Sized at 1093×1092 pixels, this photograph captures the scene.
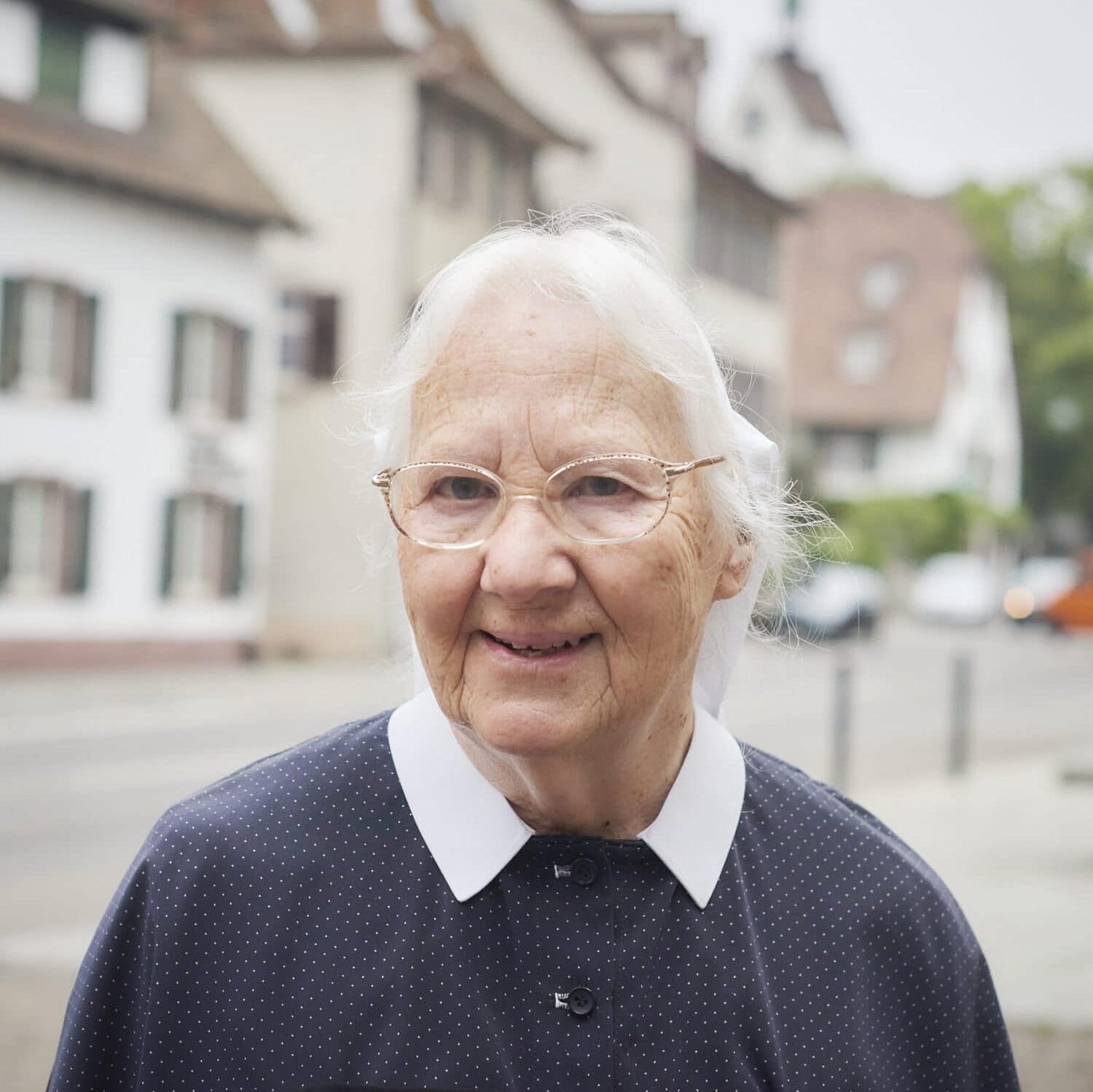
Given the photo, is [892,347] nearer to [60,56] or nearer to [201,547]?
[201,547]

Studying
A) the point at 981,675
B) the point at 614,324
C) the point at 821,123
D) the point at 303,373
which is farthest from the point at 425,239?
the point at 821,123

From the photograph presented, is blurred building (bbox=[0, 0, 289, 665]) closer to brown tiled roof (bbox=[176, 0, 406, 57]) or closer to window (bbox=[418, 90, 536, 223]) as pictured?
brown tiled roof (bbox=[176, 0, 406, 57])

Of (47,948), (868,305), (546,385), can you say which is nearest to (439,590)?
(546,385)

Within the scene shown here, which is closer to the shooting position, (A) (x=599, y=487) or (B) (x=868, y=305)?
(A) (x=599, y=487)

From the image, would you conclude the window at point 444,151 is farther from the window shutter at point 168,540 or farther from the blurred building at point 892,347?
the blurred building at point 892,347

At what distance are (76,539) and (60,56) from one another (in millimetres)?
6551

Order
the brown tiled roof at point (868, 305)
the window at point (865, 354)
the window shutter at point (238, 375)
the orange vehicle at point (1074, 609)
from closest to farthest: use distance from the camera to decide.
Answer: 1. the window shutter at point (238, 375)
2. the orange vehicle at point (1074, 609)
3. the brown tiled roof at point (868, 305)
4. the window at point (865, 354)

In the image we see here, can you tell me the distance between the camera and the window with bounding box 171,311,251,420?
24.5 meters

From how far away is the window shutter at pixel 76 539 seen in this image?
900 inches

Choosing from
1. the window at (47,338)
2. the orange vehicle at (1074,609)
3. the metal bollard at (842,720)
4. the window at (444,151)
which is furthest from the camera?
the orange vehicle at (1074,609)

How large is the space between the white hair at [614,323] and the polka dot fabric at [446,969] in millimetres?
446

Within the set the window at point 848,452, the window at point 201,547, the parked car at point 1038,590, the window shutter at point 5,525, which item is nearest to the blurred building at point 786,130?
the window at point 848,452

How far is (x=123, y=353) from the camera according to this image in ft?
77.7

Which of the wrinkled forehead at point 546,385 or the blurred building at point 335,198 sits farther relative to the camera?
the blurred building at point 335,198
